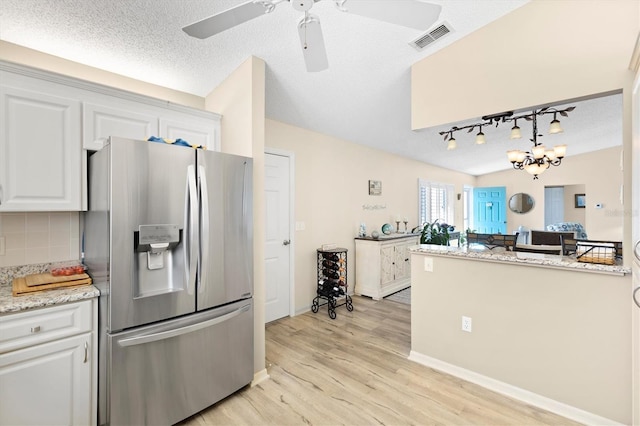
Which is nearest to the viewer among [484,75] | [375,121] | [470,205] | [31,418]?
[31,418]

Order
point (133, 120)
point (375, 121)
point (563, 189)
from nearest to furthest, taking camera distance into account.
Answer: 1. point (133, 120)
2. point (375, 121)
3. point (563, 189)

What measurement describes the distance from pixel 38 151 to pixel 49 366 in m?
1.28

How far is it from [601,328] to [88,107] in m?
3.78

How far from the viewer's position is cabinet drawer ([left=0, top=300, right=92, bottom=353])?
1.48 metres

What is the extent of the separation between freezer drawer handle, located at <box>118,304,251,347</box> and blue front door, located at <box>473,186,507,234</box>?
324 inches

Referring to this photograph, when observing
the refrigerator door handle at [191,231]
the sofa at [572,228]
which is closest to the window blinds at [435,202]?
the sofa at [572,228]

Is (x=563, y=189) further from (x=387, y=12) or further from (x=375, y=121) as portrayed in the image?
(x=387, y=12)

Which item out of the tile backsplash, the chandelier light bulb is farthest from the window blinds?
the tile backsplash

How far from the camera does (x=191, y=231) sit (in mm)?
1885

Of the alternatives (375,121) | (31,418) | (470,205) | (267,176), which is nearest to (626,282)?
(375,121)

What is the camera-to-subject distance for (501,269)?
7.53ft

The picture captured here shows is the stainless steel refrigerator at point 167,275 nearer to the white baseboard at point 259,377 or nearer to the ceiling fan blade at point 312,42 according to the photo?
the white baseboard at point 259,377

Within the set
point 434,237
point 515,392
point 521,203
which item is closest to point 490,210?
point 521,203

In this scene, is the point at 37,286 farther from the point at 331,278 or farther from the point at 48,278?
the point at 331,278
